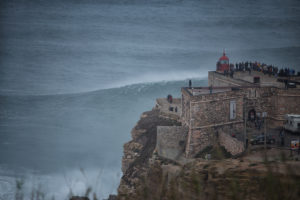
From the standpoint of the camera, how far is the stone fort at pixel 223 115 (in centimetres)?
1862

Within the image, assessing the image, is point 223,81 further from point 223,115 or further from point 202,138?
point 202,138

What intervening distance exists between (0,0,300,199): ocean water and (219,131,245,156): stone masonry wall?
8745mm

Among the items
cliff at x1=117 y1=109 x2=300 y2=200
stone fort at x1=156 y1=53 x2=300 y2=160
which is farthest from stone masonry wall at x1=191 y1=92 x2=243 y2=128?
cliff at x1=117 y1=109 x2=300 y2=200

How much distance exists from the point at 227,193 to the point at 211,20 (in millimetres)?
117782

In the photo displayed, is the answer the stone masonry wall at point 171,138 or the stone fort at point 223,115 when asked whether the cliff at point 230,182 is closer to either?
the stone fort at point 223,115

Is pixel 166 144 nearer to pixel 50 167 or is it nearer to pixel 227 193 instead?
pixel 227 193

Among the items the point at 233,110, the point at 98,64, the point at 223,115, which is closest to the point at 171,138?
the point at 223,115

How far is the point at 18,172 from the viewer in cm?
3397

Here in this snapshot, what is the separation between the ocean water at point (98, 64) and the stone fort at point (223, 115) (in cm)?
718

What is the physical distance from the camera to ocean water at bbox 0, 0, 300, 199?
122 feet

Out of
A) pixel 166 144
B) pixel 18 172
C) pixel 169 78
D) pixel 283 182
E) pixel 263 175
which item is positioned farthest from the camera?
pixel 169 78

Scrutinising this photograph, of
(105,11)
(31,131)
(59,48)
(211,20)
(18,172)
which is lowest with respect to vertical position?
(18,172)

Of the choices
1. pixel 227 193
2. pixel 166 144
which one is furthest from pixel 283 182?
pixel 166 144

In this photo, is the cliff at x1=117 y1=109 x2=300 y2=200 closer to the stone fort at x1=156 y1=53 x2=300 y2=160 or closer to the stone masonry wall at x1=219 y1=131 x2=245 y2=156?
the stone masonry wall at x1=219 y1=131 x2=245 y2=156
